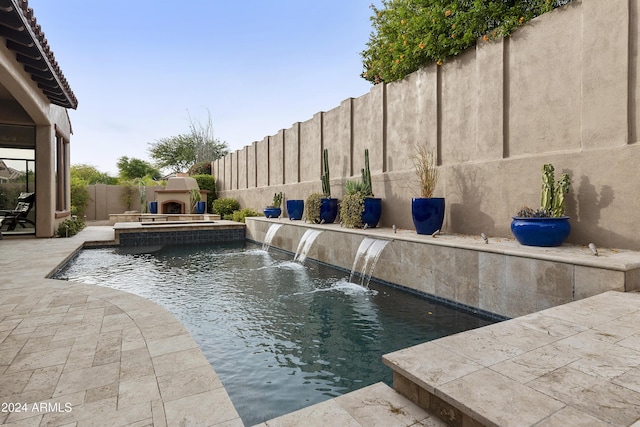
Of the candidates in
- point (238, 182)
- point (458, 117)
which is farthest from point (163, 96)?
point (458, 117)

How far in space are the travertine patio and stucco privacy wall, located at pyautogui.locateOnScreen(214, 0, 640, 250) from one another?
2024 millimetres

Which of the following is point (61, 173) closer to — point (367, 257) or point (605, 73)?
point (367, 257)

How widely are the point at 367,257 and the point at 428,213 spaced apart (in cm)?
129

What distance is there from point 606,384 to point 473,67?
573 centimetres

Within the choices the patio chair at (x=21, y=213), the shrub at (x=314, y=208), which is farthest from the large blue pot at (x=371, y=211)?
the patio chair at (x=21, y=213)

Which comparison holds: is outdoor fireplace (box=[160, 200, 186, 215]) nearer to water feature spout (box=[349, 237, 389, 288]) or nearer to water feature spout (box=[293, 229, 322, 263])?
water feature spout (box=[293, 229, 322, 263])

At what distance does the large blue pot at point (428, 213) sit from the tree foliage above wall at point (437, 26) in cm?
286

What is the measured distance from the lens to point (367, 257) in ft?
18.8

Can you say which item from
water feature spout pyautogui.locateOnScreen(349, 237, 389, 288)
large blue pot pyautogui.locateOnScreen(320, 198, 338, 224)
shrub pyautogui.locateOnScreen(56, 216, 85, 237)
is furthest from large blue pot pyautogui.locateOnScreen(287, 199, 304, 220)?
shrub pyautogui.locateOnScreen(56, 216, 85, 237)

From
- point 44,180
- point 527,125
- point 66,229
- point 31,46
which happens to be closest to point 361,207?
point 527,125

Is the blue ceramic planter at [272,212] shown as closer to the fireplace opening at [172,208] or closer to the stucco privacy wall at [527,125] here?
the stucco privacy wall at [527,125]

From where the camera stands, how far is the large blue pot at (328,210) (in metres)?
8.95

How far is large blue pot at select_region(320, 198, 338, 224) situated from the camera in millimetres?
8953

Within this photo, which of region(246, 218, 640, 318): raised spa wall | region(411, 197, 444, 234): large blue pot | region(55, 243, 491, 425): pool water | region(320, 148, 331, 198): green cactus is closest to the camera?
region(55, 243, 491, 425): pool water
